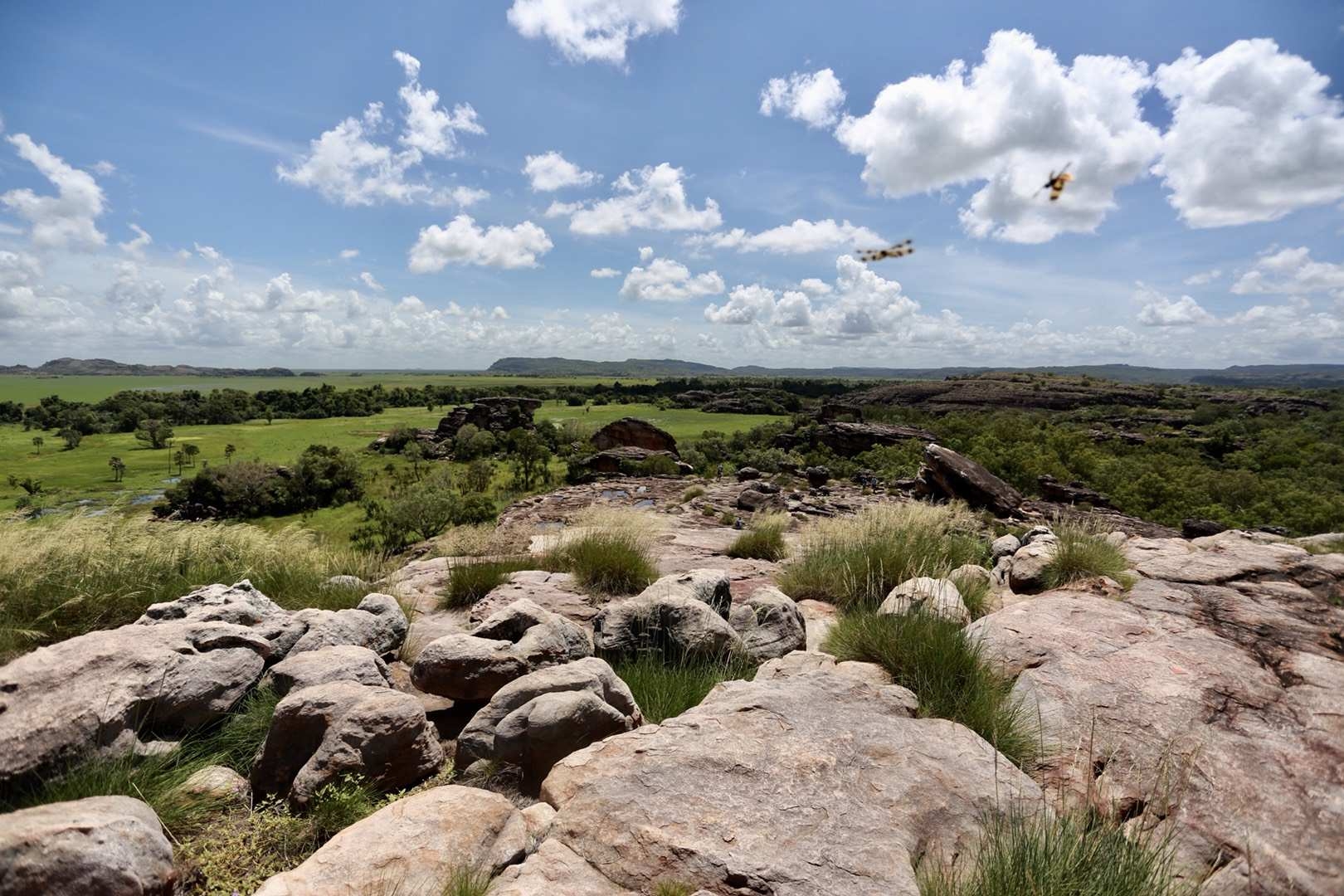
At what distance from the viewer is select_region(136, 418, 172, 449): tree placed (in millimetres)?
84000

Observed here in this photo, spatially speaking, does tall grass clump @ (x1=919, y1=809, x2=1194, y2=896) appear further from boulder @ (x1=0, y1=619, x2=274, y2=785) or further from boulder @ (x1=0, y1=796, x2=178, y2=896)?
boulder @ (x1=0, y1=619, x2=274, y2=785)

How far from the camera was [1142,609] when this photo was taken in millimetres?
6652

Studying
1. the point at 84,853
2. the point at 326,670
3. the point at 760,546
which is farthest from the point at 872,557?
the point at 84,853

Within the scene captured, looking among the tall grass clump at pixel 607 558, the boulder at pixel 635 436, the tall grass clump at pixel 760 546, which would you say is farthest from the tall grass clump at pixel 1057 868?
the boulder at pixel 635 436

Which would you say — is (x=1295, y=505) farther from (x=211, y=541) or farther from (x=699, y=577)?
(x=211, y=541)

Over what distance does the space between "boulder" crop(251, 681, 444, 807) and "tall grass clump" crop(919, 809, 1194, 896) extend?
3.39 metres

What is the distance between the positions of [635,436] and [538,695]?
42171 millimetres

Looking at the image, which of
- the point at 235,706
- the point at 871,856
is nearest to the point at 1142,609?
the point at 871,856

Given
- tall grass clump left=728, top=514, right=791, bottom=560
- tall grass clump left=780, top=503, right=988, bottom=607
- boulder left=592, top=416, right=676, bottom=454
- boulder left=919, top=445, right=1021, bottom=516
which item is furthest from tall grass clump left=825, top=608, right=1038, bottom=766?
boulder left=592, top=416, right=676, bottom=454

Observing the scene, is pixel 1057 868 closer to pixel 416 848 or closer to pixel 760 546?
pixel 416 848

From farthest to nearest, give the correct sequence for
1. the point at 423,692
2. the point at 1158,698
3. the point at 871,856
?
the point at 423,692, the point at 1158,698, the point at 871,856

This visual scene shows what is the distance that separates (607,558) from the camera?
9367 mm

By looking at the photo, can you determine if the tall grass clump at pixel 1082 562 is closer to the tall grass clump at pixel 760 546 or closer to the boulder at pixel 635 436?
the tall grass clump at pixel 760 546

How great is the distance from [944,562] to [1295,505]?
25.5 meters
